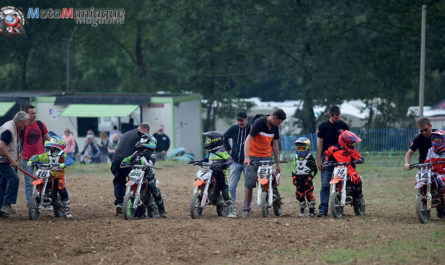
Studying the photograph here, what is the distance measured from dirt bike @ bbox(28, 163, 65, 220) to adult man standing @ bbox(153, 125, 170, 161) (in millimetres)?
14304

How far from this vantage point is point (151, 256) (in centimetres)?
764

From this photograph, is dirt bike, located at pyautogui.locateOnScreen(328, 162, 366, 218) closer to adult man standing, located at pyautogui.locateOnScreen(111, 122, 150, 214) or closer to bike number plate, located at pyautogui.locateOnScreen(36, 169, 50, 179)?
adult man standing, located at pyautogui.locateOnScreen(111, 122, 150, 214)

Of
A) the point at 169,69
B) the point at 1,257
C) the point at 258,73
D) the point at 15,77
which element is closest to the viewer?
the point at 1,257

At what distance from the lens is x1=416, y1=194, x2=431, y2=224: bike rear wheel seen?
1003 centimetres

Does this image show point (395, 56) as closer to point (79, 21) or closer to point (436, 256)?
Answer: point (79, 21)

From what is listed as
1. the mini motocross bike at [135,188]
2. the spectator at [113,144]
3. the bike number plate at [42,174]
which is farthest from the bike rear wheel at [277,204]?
the spectator at [113,144]

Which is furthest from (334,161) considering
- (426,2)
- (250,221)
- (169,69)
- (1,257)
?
(169,69)

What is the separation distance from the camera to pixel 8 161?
1103 cm

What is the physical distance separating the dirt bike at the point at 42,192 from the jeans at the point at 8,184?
643 millimetres

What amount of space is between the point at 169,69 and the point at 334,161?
106 ft

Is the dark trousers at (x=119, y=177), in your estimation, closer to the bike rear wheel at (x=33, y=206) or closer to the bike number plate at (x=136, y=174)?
the bike number plate at (x=136, y=174)

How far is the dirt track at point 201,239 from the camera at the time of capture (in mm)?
7617

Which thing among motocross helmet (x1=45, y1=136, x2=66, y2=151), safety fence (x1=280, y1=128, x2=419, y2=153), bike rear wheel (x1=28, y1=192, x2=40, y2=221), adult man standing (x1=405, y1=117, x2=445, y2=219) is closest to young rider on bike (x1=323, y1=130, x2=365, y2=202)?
adult man standing (x1=405, y1=117, x2=445, y2=219)

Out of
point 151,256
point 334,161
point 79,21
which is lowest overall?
point 151,256
